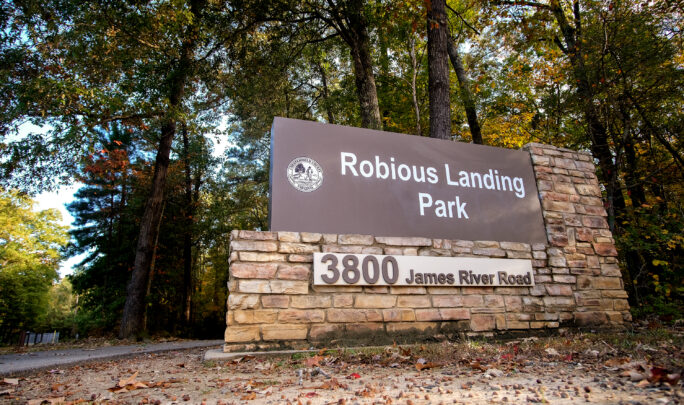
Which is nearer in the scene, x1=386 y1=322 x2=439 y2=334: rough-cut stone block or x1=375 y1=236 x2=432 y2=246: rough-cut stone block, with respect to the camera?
x1=386 y1=322 x2=439 y2=334: rough-cut stone block

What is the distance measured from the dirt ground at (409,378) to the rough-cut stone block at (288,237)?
1.23m

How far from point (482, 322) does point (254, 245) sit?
9.82 ft

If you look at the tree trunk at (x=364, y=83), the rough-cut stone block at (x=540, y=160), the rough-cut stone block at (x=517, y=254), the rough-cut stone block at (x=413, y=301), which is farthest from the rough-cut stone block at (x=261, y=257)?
the tree trunk at (x=364, y=83)

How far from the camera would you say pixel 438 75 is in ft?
24.0

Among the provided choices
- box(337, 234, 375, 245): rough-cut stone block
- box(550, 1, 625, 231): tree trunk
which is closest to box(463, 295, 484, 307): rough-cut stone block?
box(337, 234, 375, 245): rough-cut stone block

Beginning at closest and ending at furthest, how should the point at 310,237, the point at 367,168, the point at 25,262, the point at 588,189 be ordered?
the point at 310,237 < the point at 367,168 < the point at 588,189 < the point at 25,262

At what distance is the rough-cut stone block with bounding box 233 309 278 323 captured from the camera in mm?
3885

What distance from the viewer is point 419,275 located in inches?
179

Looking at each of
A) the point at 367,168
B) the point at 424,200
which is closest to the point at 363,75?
the point at 367,168

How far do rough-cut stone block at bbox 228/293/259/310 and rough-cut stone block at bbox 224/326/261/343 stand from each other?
8.3 inches

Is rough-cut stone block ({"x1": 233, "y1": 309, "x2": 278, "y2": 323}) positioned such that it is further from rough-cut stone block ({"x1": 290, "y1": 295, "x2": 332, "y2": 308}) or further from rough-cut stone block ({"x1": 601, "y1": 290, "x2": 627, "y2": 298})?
rough-cut stone block ({"x1": 601, "y1": 290, "x2": 627, "y2": 298})

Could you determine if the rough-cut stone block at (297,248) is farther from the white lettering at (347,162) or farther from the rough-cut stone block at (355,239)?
the white lettering at (347,162)

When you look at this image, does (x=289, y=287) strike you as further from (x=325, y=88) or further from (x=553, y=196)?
(x=325, y=88)

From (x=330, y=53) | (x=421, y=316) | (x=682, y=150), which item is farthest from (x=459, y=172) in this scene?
(x=330, y=53)
